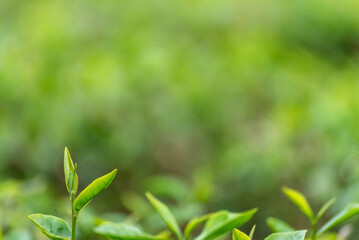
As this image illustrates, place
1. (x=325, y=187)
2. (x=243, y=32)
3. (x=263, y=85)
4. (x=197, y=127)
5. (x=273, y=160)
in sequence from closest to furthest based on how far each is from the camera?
1. (x=325, y=187)
2. (x=273, y=160)
3. (x=197, y=127)
4. (x=263, y=85)
5. (x=243, y=32)

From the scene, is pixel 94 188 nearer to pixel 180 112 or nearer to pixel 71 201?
pixel 71 201


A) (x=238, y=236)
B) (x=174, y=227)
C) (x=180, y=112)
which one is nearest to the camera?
(x=238, y=236)

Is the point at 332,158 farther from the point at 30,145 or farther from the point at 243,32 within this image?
the point at 243,32

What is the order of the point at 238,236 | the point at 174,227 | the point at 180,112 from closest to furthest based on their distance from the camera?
the point at 238,236 → the point at 174,227 → the point at 180,112

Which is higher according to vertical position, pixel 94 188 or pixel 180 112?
pixel 94 188

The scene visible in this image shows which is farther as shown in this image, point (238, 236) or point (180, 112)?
point (180, 112)

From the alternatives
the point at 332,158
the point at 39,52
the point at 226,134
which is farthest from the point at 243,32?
the point at 332,158

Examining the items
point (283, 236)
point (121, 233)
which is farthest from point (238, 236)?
point (121, 233)

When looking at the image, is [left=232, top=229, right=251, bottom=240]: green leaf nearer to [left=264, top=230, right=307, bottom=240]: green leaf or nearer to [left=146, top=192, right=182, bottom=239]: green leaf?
[left=264, top=230, right=307, bottom=240]: green leaf

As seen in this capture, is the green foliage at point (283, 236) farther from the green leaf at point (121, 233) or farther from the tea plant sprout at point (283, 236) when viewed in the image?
the green leaf at point (121, 233)
